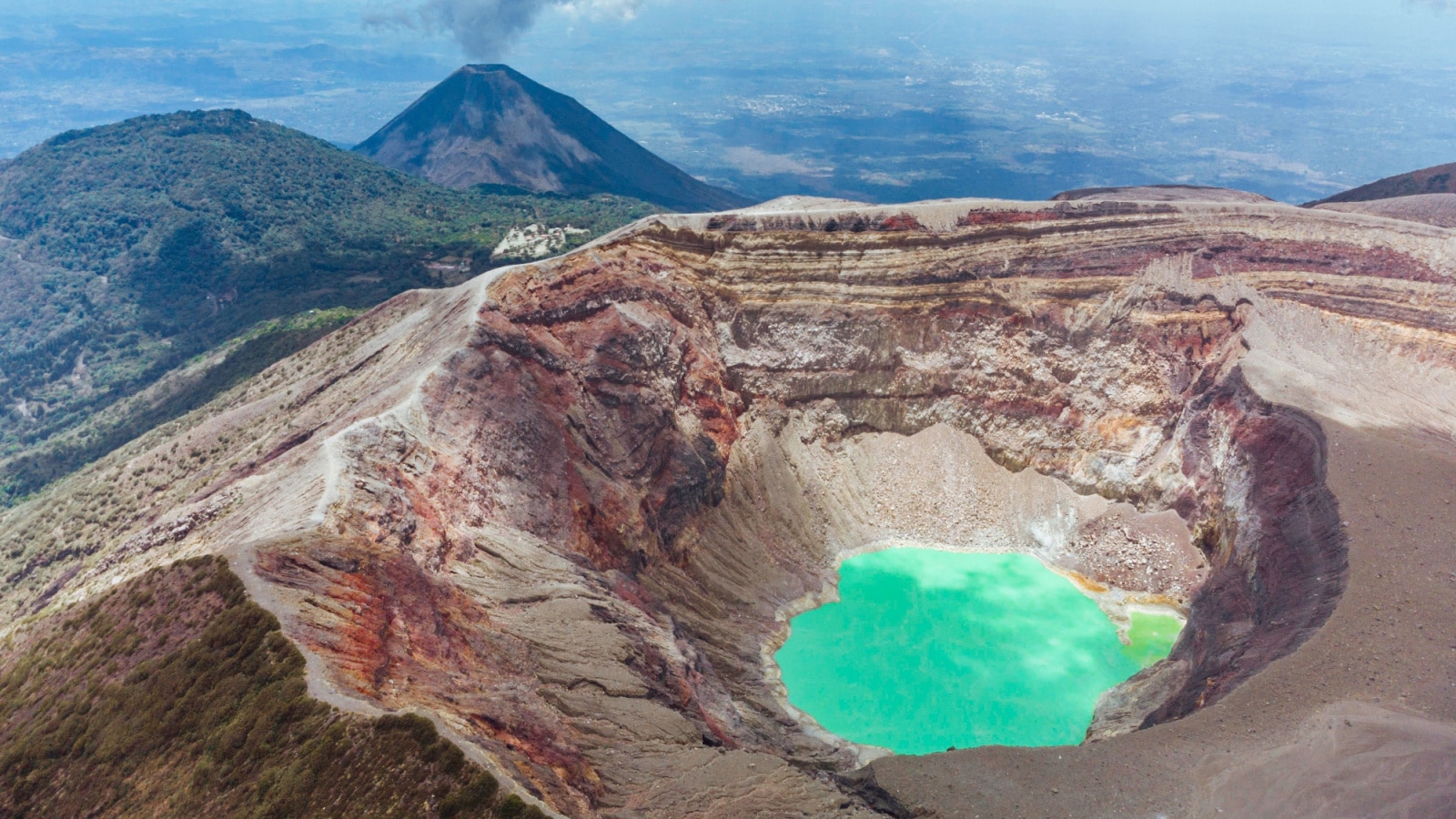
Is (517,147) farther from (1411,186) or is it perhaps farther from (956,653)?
(956,653)

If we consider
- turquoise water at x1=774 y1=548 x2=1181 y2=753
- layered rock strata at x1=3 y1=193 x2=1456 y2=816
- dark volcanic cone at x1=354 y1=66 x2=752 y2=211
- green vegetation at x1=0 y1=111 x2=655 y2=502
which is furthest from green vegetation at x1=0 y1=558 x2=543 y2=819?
dark volcanic cone at x1=354 y1=66 x2=752 y2=211

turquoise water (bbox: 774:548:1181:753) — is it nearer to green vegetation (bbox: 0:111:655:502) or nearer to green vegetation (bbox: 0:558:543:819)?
green vegetation (bbox: 0:558:543:819)

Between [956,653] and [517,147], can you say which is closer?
[956,653]

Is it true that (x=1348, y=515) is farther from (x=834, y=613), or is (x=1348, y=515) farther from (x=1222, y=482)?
(x=834, y=613)

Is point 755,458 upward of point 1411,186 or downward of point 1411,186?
downward

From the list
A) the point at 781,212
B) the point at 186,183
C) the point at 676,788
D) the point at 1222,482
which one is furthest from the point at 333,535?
the point at 186,183

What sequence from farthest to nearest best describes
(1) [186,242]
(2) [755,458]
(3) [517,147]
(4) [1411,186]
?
(3) [517,147], (1) [186,242], (4) [1411,186], (2) [755,458]

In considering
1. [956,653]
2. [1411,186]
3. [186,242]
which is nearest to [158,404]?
[186,242]
